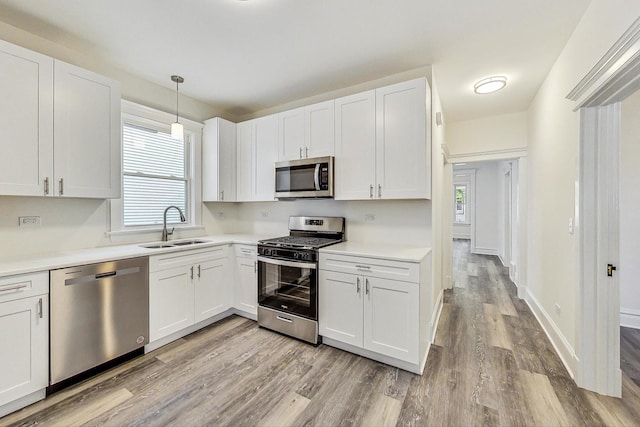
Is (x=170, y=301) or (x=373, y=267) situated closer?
(x=373, y=267)

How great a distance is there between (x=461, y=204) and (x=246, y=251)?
857 cm

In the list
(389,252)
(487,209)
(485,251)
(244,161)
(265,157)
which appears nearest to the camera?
(389,252)

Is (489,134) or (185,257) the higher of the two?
(489,134)

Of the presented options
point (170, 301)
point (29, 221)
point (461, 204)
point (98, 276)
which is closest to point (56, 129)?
point (29, 221)

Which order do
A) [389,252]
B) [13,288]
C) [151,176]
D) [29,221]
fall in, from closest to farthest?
[13,288], [29,221], [389,252], [151,176]

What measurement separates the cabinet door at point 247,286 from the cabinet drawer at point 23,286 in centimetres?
164

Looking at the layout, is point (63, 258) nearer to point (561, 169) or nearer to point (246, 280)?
point (246, 280)

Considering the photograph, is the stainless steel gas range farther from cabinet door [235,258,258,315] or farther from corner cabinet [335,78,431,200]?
corner cabinet [335,78,431,200]

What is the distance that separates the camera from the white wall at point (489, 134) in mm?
3836

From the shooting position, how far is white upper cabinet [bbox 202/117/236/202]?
348cm

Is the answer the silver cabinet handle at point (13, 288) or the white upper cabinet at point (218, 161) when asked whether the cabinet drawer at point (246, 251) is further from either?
the silver cabinet handle at point (13, 288)

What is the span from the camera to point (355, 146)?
9.01 ft

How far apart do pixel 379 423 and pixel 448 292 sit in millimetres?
3009

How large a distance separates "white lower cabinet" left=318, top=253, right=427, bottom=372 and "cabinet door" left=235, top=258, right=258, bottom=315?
886mm
